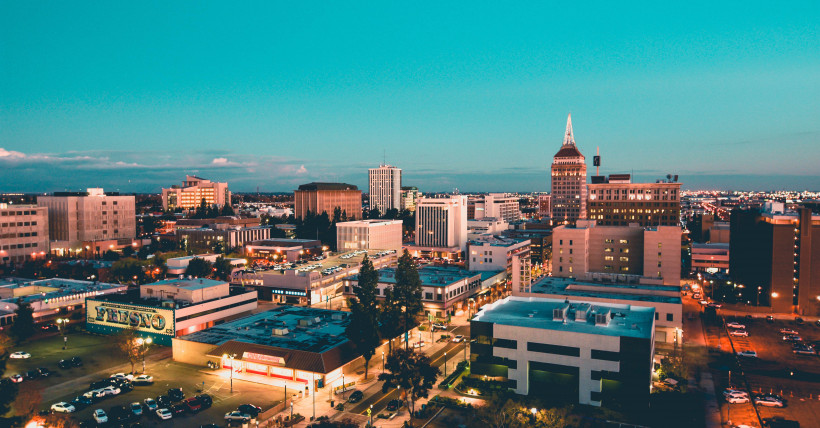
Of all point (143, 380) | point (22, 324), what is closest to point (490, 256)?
point (143, 380)

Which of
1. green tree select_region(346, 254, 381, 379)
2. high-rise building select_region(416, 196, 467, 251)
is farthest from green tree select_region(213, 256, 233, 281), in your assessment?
high-rise building select_region(416, 196, 467, 251)

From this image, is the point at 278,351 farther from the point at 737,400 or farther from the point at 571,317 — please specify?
the point at 737,400

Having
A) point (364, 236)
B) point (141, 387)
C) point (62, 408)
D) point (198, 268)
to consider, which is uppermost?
point (364, 236)

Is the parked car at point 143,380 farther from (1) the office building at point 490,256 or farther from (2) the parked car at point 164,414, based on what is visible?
(1) the office building at point 490,256

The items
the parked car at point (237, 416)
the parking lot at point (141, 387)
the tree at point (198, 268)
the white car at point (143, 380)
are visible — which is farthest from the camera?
the tree at point (198, 268)

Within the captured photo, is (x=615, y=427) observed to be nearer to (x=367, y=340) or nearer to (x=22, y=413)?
(x=367, y=340)

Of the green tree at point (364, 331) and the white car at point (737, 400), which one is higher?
the green tree at point (364, 331)

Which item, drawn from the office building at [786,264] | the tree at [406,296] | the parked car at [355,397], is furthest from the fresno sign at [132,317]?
the office building at [786,264]

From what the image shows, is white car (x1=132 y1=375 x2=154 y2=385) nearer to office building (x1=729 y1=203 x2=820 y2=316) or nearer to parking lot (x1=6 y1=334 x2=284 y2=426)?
parking lot (x1=6 y1=334 x2=284 y2=426)
